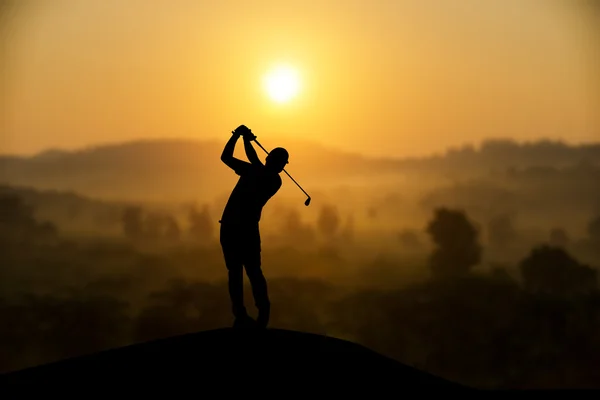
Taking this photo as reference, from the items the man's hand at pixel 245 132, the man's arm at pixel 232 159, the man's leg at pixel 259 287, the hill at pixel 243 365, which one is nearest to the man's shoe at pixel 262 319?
the man's leg at pixel 259 287

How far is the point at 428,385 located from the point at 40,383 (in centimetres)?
799

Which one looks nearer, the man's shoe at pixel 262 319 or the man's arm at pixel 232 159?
the man's arm at pixel 232 159

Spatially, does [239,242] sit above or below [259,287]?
above

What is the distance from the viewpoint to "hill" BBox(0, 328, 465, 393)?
18.5 metres

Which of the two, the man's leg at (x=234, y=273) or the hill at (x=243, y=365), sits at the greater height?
the man's leg at (x=234, y=273)

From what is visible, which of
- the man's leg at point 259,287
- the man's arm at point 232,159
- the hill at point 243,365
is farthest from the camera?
the man's leg at point 259,287

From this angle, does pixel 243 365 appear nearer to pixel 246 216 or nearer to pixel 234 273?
pixel 234 273

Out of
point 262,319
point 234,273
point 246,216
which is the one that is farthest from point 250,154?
point 262,319

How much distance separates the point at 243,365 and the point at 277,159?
13.8 feet

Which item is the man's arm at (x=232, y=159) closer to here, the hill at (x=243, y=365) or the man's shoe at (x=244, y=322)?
the man's shoe at (x=244, y=322)

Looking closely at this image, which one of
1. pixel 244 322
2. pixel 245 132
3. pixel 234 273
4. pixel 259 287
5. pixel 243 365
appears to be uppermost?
pixel 245 132

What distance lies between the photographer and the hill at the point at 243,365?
730 inches

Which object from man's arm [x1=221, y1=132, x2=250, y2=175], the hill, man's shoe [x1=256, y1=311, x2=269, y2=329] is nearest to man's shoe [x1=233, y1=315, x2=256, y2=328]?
man's shoe [x1=256, y1=311, x2=269, y2=329]

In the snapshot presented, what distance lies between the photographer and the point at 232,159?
→ 19016mm
